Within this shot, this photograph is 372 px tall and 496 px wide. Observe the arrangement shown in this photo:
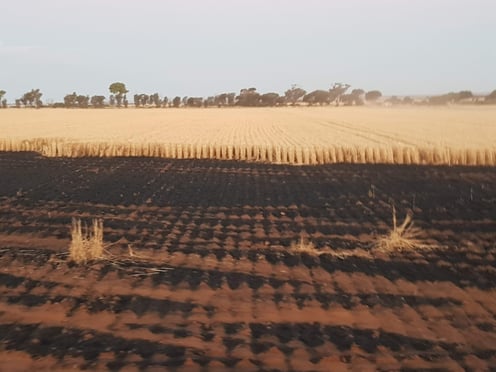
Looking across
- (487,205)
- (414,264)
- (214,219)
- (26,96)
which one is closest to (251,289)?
(414,264)

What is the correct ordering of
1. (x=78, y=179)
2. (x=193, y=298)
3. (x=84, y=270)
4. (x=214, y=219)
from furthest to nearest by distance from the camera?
(x=78, y=179) < (x=214, y=219) < (x=84, y=270) < (x=193, y=298)

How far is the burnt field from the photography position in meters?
4.49

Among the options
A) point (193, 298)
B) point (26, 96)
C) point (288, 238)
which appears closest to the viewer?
point (193, 298)

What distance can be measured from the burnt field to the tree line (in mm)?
87257

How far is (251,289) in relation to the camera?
239 inches

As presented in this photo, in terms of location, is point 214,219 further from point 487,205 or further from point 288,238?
point 487,205

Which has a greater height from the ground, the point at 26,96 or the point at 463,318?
the point at 26,96

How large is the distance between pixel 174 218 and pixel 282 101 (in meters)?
107

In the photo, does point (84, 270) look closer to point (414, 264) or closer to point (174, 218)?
point (174, 218)

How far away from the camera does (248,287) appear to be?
6145 millimetres

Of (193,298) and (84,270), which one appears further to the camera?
(84,270)

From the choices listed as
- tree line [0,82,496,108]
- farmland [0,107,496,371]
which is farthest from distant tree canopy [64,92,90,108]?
farmland [0,107,496,371]

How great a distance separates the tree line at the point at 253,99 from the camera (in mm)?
99125

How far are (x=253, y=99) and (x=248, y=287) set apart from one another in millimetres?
108149
